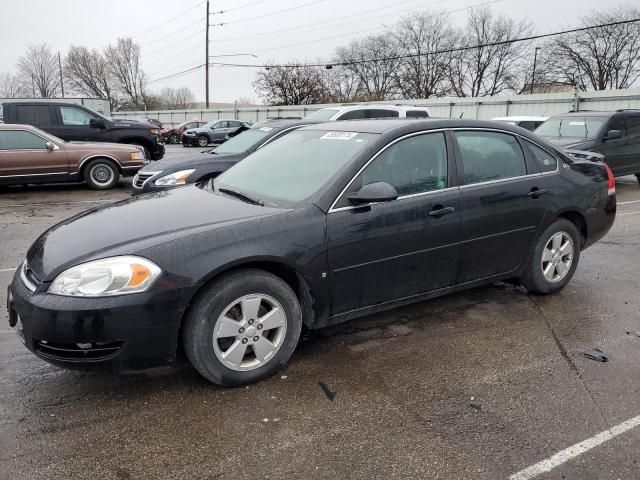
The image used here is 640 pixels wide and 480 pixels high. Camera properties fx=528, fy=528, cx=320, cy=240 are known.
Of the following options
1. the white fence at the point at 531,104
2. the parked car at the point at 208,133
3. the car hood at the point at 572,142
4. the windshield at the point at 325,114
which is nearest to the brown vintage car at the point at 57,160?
the windshield at the point at 325,114

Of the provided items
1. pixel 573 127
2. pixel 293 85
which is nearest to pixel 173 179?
pixel 573 127

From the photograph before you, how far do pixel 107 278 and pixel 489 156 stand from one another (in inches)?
118

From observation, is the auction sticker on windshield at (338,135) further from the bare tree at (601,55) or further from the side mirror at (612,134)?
the bare tree at (601,55)

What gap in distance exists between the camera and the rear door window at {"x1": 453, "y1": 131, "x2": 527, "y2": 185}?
160 inches

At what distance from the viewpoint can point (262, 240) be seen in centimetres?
310

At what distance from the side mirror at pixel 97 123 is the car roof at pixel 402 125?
432 inches

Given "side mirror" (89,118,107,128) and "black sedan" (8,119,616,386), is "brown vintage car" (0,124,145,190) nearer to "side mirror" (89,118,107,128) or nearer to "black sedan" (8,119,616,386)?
"side mirror" (89,118,107,128)

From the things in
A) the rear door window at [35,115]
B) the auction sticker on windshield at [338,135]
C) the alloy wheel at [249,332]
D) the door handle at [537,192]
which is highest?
the rear door window at [35,115]

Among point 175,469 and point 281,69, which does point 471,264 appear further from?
point 281,69

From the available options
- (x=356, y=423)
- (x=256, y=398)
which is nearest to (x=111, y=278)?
(x=256, y=398)

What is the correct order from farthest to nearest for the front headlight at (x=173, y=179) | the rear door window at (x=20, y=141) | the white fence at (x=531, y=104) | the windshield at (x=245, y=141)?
the white fence at (x=531, y=104) < the rear door window at (x=20, y=141) < the windshield at (x=245, y=141) < the front headlight at (x=173, y=179)

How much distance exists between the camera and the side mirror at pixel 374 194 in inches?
131

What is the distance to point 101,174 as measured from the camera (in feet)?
37.5

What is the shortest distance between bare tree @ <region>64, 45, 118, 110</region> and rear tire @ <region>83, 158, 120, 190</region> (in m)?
67.9
